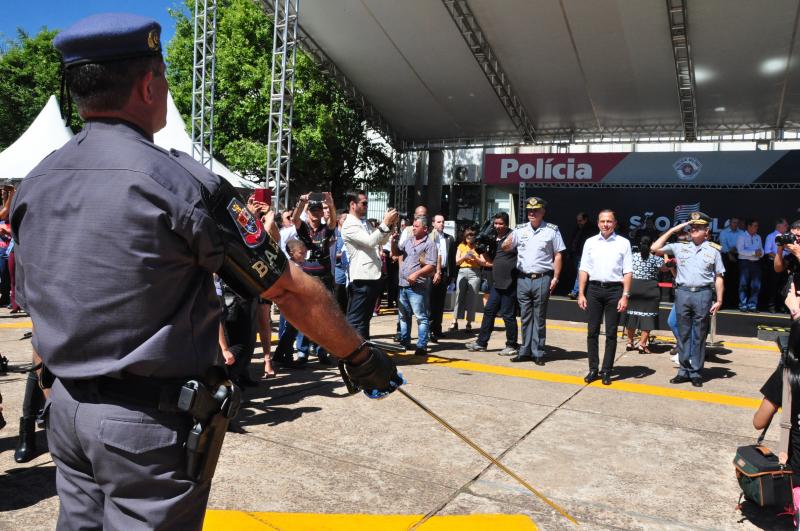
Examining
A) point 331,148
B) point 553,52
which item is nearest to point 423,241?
point 553,52

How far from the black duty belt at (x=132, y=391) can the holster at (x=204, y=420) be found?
0.04 m

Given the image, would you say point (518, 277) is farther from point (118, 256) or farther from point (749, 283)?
point (118, 256)

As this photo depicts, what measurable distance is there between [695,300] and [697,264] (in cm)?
41

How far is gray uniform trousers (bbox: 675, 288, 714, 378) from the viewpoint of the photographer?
673 centimetres

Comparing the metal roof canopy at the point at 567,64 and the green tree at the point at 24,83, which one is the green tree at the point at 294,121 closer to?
the metal roof canopy at the point at 567,64

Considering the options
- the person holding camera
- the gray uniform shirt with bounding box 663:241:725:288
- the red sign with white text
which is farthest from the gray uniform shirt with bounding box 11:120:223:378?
the red sign with white text

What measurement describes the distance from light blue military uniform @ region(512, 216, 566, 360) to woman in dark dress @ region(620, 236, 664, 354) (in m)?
1.61

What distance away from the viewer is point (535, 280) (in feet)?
25.2

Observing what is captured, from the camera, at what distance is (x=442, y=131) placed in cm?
2047

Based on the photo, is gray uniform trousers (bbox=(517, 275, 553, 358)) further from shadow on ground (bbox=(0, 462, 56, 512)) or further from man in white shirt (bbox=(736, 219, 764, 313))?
man in white shirt (bbox=(736, 219, 764, 313))

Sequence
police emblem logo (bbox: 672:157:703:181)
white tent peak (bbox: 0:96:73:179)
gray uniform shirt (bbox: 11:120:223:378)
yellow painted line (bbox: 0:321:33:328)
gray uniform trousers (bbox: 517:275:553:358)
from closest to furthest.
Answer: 1. gray uniform shirt (bbox: 11:120:223:378)
2. gray uniform trousers (bbox: 517:275:553:358)
3. yellow painted line (bbox: 0:321:33:328)
4. police emblem logo (bbox: 672:157:703:181)
5. white tent peak (bbox: 0:96:73:179)

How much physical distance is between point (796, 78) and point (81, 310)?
56.5ft

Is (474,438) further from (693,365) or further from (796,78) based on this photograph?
(796,78)

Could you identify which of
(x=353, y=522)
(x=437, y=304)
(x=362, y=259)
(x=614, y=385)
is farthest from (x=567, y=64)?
(x=353, y=522)
